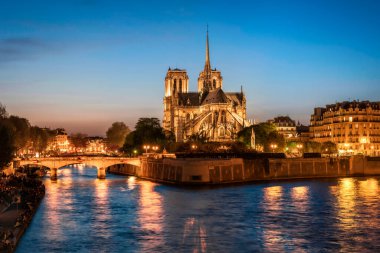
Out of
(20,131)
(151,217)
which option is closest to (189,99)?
(20,131)

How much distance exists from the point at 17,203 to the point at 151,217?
9714 millimetres

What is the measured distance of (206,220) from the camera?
41.5m

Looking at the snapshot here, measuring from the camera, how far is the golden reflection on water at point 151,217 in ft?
112

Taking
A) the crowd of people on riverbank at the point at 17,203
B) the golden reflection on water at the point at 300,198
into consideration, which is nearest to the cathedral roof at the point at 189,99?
the golden reflection on water at the point at 300,198

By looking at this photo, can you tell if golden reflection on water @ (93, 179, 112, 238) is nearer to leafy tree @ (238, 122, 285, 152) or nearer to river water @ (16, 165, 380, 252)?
river water @ (16, 165, 380, 252)

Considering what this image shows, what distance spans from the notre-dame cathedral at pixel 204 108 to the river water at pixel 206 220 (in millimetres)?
59971

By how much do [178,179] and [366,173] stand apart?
32.4m

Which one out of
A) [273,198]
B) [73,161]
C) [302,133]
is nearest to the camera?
[273,198]

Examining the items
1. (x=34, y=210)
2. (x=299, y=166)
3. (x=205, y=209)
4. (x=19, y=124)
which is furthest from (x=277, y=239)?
(x=19, y=124)

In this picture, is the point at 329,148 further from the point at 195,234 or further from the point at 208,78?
the point at 195,234

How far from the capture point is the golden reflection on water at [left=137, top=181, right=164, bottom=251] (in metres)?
34.2

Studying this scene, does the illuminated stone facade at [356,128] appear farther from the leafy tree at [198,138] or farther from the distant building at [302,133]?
the leafy tree at [198,138]

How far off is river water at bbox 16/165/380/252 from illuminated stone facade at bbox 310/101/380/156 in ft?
159

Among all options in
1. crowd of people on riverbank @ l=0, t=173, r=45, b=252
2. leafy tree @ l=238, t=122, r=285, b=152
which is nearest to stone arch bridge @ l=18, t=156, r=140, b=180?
crowd of people on riverbank @ l=0, t=173, r=45, b=252
